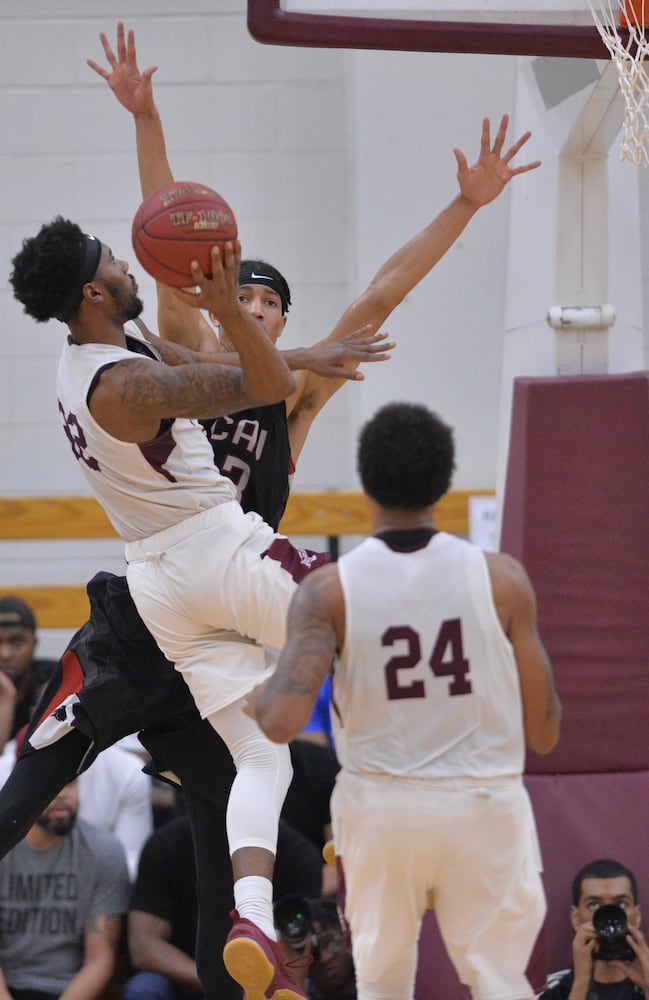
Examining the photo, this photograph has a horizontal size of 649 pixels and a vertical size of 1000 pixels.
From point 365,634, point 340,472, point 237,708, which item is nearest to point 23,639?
point 340,472

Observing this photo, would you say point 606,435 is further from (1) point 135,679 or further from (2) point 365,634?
(2) point 365,634

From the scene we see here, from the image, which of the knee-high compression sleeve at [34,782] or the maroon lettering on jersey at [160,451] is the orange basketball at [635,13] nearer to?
the maroon lettering on jersey at [160,451]

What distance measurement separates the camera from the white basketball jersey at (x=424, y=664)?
10.8ft

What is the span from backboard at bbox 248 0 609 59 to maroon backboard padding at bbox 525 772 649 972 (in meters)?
2.61

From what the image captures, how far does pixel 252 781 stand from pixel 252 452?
1.02 meters

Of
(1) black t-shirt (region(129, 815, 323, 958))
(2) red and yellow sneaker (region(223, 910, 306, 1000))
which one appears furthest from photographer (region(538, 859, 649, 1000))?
(2) red and yellow sneaker (region(223, 910, 306, 1000))

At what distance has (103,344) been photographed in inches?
159

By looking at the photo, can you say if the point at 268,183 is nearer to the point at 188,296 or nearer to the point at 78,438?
the point at 78,438

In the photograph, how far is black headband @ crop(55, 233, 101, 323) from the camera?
3.99 meters

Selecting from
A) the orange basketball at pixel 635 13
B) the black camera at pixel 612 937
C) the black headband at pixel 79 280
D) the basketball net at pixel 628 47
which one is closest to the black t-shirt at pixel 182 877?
the black camera at pixel 612 937

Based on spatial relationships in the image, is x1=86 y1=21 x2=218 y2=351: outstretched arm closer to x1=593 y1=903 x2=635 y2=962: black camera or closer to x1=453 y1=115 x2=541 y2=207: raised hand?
x1=453 y1=115 x2=541 y2=207: raised hand

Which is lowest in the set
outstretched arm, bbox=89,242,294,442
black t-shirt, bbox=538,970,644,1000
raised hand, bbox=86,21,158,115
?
black t-shirt, bbox=538,970,644,1000

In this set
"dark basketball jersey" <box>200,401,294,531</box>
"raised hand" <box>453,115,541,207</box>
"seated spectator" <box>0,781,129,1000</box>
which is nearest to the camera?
"dark basketball jersey" <box>200,401,294,531</box>


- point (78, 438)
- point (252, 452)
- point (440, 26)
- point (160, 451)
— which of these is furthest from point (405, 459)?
point (440, 26)
